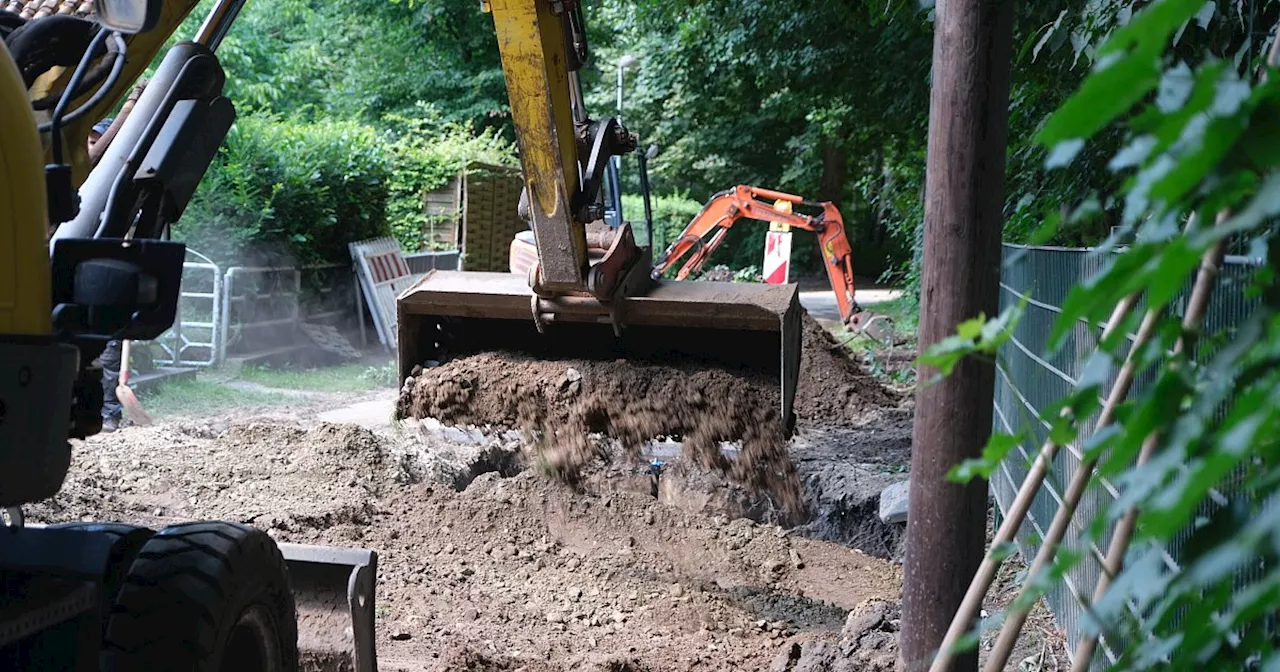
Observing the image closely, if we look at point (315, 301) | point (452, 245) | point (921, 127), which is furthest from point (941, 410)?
point (452, 245)

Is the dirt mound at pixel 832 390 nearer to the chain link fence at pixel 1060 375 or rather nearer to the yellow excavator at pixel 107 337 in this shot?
the chain link fence at pixel 1060 375

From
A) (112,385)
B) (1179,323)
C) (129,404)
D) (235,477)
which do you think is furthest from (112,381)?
(1179,323)

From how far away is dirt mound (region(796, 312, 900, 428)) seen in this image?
10656 millimetres

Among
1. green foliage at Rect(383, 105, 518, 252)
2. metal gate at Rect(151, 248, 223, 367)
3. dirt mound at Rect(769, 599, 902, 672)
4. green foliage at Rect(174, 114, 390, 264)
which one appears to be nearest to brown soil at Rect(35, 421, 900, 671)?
dirt mound at Rect(769, 599, 902, 672)

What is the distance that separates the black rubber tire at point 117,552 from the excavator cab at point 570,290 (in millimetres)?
2713

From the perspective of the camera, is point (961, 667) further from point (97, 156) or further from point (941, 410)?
point (97, 156)

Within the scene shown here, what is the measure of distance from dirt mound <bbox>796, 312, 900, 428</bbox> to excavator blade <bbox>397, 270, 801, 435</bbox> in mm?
4422

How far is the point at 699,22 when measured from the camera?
15.8 m

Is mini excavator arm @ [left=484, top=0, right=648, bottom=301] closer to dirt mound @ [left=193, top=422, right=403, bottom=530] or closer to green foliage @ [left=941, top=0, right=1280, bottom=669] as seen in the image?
dirt mound @ [left=193, top=422, right=403, bottom=530]

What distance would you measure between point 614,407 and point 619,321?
43cm

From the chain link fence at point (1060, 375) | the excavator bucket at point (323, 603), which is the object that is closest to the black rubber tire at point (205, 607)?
the excavator bucket at point (323, 603)

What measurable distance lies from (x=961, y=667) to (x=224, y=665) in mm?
1818

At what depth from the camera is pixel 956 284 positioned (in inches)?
126

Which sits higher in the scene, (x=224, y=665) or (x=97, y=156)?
(x=97, y=156)
